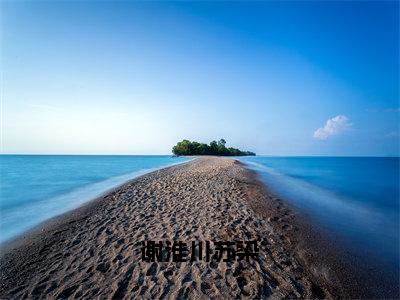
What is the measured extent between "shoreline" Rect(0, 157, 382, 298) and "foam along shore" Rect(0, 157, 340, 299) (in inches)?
0.9

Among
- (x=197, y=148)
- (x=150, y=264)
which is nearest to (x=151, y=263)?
(x=150, y=264)

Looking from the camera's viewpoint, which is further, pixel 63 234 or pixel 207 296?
pixel 63 234

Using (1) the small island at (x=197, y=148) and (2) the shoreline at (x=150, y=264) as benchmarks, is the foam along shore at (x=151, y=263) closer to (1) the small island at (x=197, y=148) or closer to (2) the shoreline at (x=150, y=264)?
(2) the shoreline at (x=150, y=264)

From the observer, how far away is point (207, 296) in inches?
176

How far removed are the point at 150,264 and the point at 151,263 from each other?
5 centimetres

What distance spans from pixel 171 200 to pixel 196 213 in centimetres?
273

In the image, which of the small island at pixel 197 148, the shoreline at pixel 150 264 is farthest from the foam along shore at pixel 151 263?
the small island at pixel 197 148

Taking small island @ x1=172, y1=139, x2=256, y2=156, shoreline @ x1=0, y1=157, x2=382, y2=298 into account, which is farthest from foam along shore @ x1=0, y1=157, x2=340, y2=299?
Answer: small island @ x1=172, y1=139, x2=256, y2=156

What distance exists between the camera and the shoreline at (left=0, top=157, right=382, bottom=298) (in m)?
4.80

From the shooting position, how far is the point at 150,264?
560cm

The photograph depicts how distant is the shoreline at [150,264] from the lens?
4.80 metres

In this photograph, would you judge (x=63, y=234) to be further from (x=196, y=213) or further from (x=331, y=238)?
(x=331, y=238)

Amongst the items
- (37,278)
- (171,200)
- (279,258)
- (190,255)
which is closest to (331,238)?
(279,258)

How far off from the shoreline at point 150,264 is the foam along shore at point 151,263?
23 mm
